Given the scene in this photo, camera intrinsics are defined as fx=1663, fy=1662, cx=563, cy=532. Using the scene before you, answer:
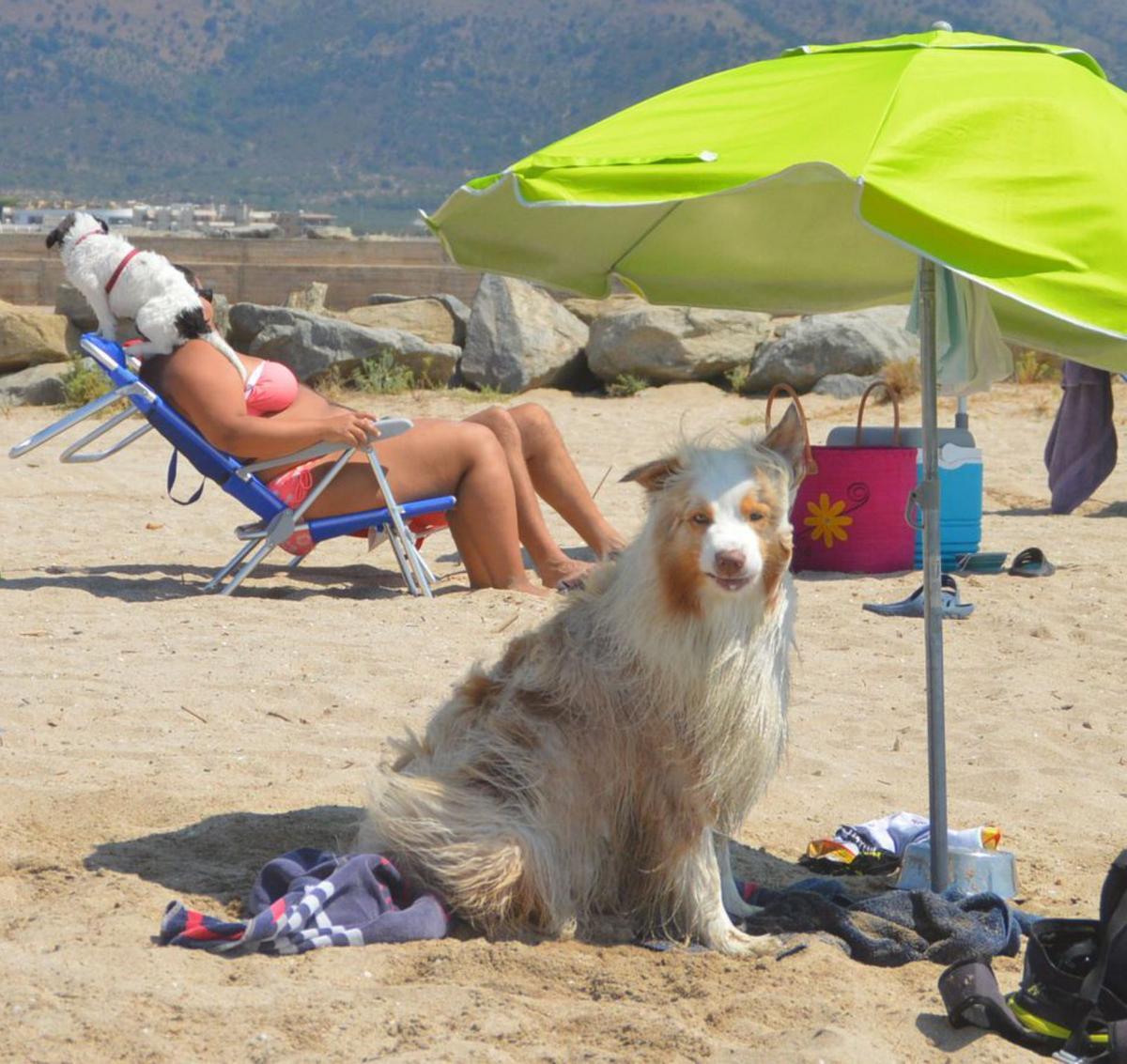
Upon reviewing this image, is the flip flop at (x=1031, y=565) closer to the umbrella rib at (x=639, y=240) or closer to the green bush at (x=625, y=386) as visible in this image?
the umbrella rib at (x=639, y=240)

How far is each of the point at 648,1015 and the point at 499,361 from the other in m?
11.9

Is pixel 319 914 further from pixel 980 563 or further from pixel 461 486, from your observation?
pixel 980 563

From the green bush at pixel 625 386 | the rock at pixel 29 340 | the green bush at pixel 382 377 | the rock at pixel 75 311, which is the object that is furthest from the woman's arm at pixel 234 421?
the rock at pixel 75 311

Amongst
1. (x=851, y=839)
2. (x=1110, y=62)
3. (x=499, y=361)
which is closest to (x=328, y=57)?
(x=1110, y=62)

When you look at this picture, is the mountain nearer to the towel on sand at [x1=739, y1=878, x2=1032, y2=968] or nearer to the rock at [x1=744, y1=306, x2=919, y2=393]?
the rock at [x1=744, y1=306, x2=919, y2=393]

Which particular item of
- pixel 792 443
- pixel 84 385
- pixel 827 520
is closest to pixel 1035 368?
pixel 827 520

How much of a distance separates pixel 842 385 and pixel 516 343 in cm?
294

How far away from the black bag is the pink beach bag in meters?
4.50

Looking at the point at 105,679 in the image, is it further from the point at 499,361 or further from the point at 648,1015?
the point at 499,361

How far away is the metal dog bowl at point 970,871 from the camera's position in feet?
13.9

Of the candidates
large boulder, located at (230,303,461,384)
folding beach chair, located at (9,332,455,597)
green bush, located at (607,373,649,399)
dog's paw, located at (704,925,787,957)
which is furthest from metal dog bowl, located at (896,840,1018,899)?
large boulder, located at (230,303,461,384)

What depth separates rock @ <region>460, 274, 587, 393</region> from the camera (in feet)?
49.0

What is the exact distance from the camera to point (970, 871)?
4.25m

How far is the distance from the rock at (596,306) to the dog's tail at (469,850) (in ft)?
40.7
